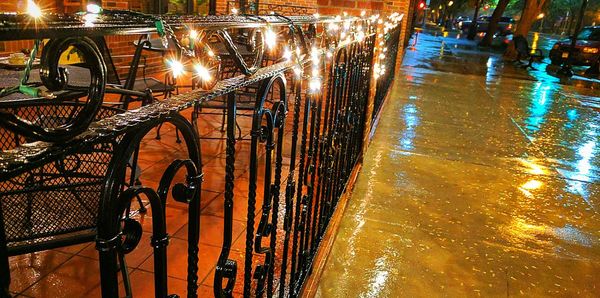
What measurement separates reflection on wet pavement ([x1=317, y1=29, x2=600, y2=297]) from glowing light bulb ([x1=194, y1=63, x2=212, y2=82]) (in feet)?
6.06

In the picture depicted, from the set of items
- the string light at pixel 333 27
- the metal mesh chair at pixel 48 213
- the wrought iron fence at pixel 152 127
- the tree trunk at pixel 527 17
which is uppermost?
the tree trunk at pixel 527 17

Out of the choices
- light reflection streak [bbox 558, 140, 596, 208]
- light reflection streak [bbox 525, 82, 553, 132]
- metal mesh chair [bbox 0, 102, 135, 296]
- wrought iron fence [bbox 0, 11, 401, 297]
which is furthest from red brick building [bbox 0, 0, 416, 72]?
light reflection streak [bbox 525, 82, 553, 132]

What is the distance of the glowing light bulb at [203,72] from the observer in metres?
0.95

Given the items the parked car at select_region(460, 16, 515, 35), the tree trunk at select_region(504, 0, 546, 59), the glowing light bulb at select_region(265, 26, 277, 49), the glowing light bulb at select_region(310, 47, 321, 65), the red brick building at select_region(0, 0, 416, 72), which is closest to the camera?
the glowing light bulb at select_region(265, 26, 277, 49)

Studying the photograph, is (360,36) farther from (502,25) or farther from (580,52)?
(502,25)

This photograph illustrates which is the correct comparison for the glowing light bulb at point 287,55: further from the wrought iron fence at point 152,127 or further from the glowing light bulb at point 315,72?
the glowing light bulb at point 315,72

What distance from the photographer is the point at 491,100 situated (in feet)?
28.6

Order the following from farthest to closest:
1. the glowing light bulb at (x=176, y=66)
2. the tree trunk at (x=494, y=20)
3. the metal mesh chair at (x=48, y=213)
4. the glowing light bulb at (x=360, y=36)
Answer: the tree trunk at (x=494, y=20) → the glowing light bulb at (x=360, y=36) → the metal mesh chair at (x=48, y=213) → the glowing light bulb at (x=176, y=66)

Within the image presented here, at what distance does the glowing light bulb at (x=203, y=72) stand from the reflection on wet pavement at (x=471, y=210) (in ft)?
6.06

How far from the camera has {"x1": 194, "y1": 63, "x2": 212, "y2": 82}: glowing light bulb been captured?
95 centimetres

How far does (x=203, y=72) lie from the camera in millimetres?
972

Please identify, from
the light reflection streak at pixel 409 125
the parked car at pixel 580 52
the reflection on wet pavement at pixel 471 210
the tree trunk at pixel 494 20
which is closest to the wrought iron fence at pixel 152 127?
the reflection on wet pavement at pixel 471 210

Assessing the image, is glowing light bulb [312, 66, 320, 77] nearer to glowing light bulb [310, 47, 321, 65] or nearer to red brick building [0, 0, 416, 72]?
glowing light bulb [310, 47, 321, 65]

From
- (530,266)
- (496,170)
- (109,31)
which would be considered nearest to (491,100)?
(496,170)
